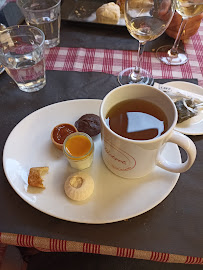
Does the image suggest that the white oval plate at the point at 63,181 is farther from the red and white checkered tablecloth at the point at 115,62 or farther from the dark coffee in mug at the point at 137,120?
the red and white checkered tablecloth at the point at 115,62

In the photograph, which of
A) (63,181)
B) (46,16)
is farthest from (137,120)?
(46,16)

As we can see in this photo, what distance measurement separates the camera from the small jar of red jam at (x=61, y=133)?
576 mm

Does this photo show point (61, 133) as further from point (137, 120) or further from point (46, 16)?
point (46, 16)

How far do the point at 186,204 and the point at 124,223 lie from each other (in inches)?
5.8

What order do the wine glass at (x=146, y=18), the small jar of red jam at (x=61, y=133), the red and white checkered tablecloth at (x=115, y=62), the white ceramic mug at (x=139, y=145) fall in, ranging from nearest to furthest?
the white ceramic mug at (x=139, y=145) → the small jar of red jam at (x=61, y=133) → the wine glass at (x=146, y=18) → the red and white checkered tablecloth at (x=115, y=62)

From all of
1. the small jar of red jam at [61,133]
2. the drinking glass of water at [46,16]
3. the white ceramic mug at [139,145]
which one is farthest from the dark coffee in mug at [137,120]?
the drinking glass of water at [46,16]

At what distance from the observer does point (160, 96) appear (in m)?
0.51

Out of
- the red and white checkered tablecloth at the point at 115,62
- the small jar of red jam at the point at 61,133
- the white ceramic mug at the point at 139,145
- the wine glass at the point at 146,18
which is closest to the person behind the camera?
the white ceramic mug at the point at 139,145

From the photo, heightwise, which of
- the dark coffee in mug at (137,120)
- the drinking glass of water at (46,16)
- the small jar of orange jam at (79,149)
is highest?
the drinking glass of water at (46,16)

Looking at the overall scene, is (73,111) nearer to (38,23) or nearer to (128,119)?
(128,119)

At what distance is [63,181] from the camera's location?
1.73 feet

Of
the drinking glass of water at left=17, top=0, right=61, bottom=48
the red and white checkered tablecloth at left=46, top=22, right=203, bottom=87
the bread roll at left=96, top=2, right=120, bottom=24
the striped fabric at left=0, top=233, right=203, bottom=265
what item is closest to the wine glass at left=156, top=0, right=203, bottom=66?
the red and white checkered tablecloth at left=46, top=22, right=203, bottom=87

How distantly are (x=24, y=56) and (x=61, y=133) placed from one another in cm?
35

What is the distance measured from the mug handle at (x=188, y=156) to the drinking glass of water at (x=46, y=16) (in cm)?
64
